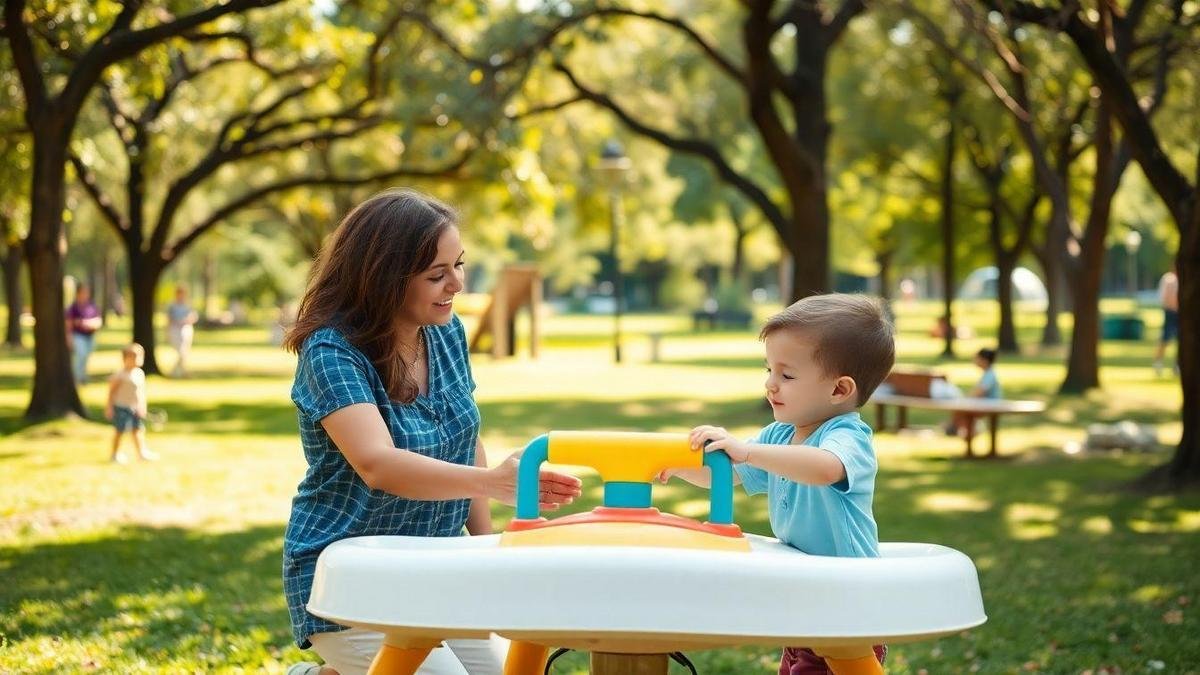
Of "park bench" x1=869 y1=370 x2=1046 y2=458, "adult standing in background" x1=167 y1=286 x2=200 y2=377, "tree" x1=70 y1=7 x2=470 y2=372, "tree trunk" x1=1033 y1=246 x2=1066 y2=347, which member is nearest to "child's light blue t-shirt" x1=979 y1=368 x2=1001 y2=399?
"park bench" x1=869 y1=370 x2=1046 y2=458

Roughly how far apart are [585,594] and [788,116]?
36.9 meters

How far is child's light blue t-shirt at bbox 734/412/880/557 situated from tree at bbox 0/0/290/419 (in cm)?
1283

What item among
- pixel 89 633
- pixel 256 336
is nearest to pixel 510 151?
pixel 89 633

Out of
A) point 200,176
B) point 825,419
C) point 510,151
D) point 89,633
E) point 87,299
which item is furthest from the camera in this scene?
point 200,176

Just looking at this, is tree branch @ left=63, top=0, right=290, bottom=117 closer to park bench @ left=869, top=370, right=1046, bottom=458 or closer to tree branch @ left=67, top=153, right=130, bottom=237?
tree branch @ left=67, top=153, right=130, bottom=237

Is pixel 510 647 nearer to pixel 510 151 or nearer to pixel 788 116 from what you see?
pixel 510 151

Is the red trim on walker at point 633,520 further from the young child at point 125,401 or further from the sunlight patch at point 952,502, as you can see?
the young child at point 125,401

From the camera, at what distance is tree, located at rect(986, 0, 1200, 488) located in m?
10.7

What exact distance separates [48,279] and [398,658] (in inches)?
569

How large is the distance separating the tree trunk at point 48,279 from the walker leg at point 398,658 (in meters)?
14.3

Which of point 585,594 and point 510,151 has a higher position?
point 510,151

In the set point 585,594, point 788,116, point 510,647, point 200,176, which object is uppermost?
point 788,116

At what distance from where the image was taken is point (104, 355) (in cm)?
3434

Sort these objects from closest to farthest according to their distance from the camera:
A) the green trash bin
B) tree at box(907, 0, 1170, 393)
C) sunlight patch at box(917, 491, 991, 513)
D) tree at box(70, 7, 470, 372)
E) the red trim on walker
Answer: the red trim on walker
sunlight patch at box(917, 491, 991, 513)
tree at box(907, 0, 1170, 393)
tree at box(70, 7, 470, 372)
the green trash bin
